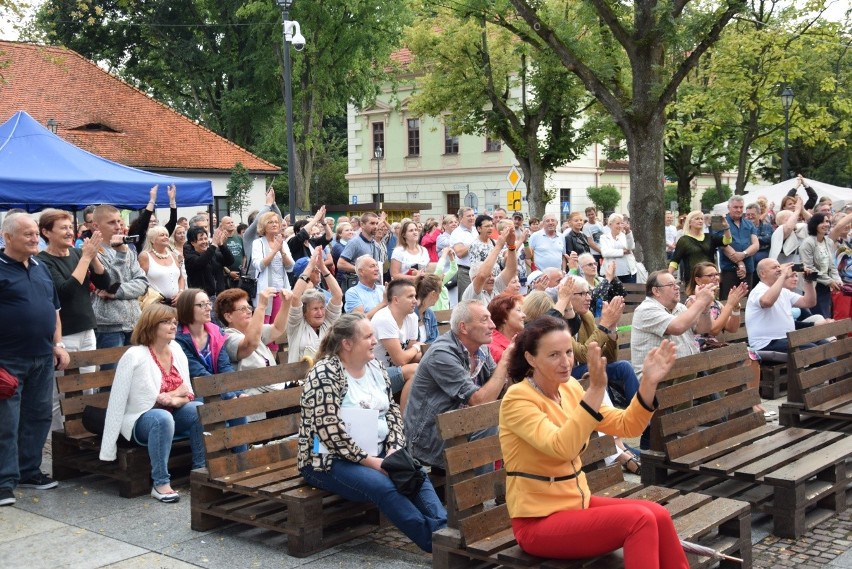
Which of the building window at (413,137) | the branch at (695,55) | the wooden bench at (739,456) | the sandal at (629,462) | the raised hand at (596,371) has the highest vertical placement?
the building window at (413,137)

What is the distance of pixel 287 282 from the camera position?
11.4 meters

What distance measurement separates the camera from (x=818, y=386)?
8344 millimetres

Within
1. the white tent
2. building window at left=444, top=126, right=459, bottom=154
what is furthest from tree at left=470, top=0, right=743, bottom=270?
building window at left=444, top=126, right=459, bottom=154

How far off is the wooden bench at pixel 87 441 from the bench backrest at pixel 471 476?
284cm

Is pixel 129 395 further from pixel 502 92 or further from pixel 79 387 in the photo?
pixel 502 92

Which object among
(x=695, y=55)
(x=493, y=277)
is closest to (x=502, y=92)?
(x=695, y=55)

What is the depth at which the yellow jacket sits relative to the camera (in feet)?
14.1

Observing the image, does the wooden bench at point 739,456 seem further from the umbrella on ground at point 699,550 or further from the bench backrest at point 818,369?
the umbrella on ground at point 699,550

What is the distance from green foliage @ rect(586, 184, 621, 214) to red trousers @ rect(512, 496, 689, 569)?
49.0 m

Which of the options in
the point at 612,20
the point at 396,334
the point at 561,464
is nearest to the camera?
the point at 561,464

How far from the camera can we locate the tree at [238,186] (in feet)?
112

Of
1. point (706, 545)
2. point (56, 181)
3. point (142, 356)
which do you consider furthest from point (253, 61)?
point (706, 545)

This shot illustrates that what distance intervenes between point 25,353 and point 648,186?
37.1 feet

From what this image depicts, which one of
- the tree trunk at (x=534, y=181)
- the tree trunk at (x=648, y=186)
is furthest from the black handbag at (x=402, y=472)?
the tree trunk at (x=534, y=181)
